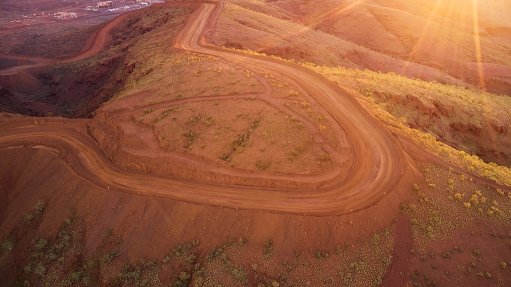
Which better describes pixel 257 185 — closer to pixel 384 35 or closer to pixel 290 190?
pixel 290 190

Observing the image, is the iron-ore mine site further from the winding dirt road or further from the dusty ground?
the dusty ground

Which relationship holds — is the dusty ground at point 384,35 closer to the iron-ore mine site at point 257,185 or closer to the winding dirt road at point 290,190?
the iron-ore mine site at point 257,185

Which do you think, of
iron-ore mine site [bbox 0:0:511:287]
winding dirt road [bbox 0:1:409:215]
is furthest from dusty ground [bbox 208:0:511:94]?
winding dirt road [bbox 0:1:409:215]

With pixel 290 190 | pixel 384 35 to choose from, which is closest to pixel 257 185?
pixel 290 190

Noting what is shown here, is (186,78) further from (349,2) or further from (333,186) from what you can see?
(349,2)

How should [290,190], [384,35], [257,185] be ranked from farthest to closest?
[384,35] → [257,185] → [290,190]

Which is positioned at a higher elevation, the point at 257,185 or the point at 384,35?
the point at 257,185

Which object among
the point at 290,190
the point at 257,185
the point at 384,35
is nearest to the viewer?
the point at 290,190

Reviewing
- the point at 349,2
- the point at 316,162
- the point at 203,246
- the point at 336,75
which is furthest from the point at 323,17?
the point at 203,246

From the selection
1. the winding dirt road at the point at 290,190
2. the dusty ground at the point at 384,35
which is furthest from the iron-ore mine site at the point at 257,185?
the dusty ground at the point at 384,35

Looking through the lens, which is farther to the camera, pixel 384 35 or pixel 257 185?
pixel 384 35
